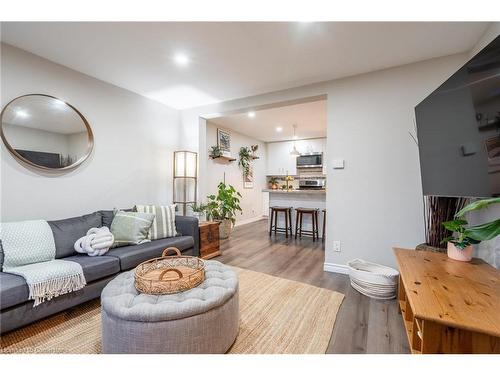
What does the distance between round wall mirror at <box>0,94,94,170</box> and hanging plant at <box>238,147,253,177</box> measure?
12.6 ft

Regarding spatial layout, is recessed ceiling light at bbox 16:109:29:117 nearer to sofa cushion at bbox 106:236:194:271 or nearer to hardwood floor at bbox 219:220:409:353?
sofa cushion at bbox 106:236:194:271

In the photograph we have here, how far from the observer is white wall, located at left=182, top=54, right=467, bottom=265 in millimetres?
2418

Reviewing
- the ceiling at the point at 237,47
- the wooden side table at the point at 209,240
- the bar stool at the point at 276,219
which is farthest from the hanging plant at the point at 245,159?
the ceiling at the point at 237,47

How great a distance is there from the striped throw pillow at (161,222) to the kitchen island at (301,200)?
2.63 meters

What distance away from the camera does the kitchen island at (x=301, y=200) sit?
4.59 m

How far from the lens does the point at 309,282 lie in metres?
2.52

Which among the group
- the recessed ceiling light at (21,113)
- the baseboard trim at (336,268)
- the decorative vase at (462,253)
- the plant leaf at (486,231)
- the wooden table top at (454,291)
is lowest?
the baseboard trim at (336,268)

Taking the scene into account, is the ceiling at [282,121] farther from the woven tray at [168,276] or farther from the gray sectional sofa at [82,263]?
the woven tray at [168,276]

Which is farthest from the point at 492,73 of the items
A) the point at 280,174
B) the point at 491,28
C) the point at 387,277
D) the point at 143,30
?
the point at 280,174

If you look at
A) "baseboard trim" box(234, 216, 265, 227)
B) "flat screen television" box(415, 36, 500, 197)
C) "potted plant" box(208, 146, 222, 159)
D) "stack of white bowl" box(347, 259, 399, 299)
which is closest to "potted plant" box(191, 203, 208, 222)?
"potted plant" box(208, 146, 222, 159)

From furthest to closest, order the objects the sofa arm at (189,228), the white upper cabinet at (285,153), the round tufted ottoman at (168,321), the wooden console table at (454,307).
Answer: the white upper cabinet at (285,153)
the sofa arm at (189,228)
the round tufted ottoman at (168,321)
the wooden console table at (454,307)

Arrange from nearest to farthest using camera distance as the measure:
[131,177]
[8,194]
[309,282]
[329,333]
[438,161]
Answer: [329,333]
[438,161]
[8,194]
[309,282]
[131,177]
